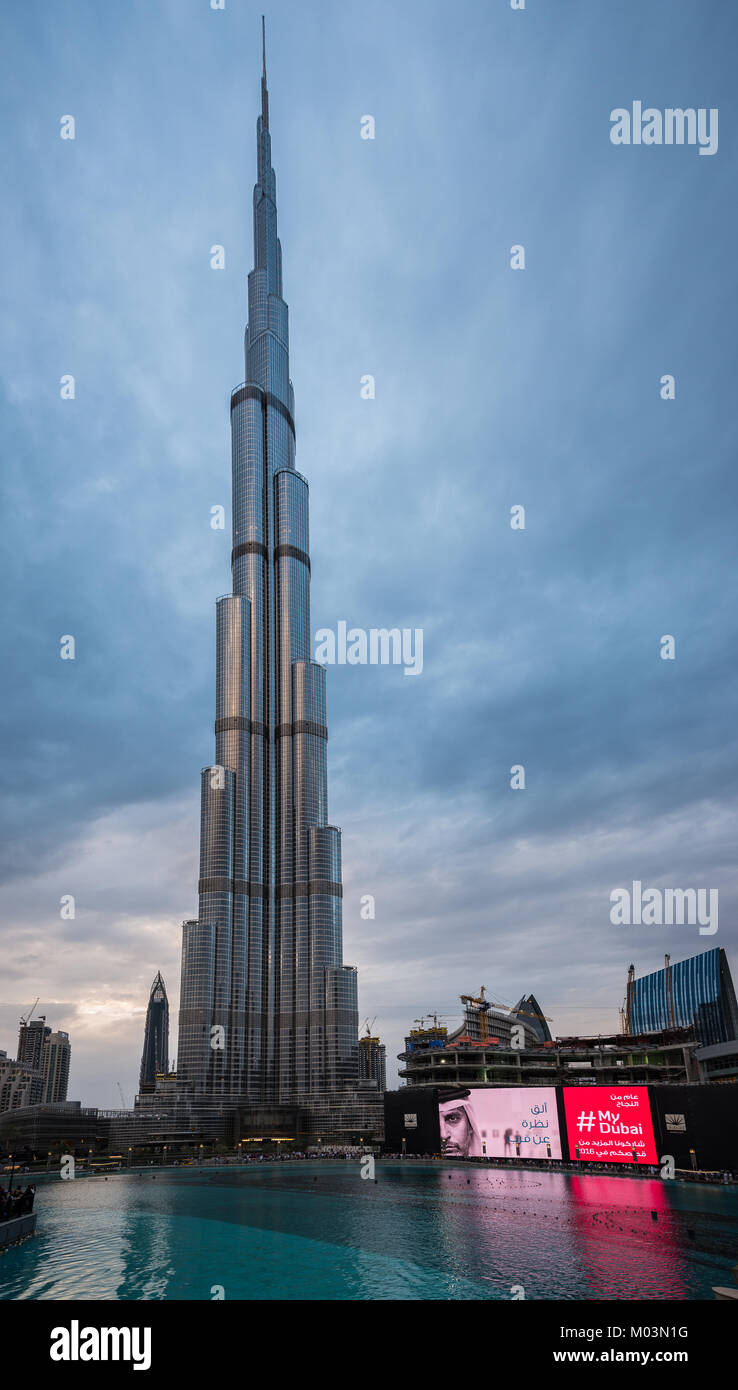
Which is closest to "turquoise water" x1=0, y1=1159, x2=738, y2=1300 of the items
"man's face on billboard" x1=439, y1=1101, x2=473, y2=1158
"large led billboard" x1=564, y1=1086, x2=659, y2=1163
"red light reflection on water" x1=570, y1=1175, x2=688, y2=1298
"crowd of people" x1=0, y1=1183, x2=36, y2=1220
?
"red light reflection on water" x1=570, y1=1175, x2=688, y2=1298

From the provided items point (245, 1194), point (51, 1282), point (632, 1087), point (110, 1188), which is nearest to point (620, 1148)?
point (632, 1087)

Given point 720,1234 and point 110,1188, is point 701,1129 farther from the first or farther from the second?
point 110,1188

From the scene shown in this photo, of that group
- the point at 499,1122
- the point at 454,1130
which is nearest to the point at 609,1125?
the point at 499,1122

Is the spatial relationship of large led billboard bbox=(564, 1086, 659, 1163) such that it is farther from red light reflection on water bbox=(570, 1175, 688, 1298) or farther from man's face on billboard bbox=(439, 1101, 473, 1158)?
man's face on billboard bbox=(439, 1101, 473, 1158)

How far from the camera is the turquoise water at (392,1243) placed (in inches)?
2226

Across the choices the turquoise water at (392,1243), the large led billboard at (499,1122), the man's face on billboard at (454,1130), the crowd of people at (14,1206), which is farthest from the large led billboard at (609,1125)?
the crowd of people at (14,1206)

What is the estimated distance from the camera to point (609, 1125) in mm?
131500

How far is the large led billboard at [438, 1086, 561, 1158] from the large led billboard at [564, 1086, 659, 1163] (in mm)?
4099

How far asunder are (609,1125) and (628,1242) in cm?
6678

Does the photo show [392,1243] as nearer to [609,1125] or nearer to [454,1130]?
[609,1125]
